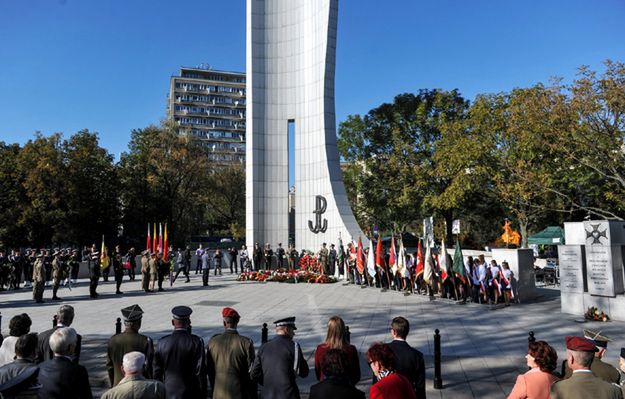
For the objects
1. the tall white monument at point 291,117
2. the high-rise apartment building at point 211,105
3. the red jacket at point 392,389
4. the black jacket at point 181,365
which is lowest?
the black jacket at point 181,365

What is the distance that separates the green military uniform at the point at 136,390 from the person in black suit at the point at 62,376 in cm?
90

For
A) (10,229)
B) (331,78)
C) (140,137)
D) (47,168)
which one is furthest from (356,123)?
(10,229)

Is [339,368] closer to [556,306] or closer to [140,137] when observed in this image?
[556,306]

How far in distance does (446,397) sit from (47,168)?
3752 cm

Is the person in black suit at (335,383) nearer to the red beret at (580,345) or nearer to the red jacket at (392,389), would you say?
the red jacket at (392,389)

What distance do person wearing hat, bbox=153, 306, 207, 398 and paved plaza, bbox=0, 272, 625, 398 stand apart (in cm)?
270

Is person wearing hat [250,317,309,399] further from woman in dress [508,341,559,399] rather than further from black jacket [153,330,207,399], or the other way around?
woman in dress [508,341,559,399]

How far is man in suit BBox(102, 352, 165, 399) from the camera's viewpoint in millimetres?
3992

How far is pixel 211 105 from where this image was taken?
387ft

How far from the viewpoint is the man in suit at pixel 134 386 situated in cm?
399

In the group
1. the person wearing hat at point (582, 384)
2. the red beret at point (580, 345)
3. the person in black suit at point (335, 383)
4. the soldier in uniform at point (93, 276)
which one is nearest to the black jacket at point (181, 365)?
the person in black suit at point (335, 383)

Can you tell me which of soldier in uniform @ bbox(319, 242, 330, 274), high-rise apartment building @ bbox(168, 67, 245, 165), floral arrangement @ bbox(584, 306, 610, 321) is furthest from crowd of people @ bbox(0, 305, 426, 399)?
high-rise apartment building @ bbox(168, 67, 245, 165)

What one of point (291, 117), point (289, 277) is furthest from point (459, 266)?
point (291, 117)

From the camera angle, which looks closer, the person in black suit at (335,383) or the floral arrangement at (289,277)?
the person in black suit at (335,383)
